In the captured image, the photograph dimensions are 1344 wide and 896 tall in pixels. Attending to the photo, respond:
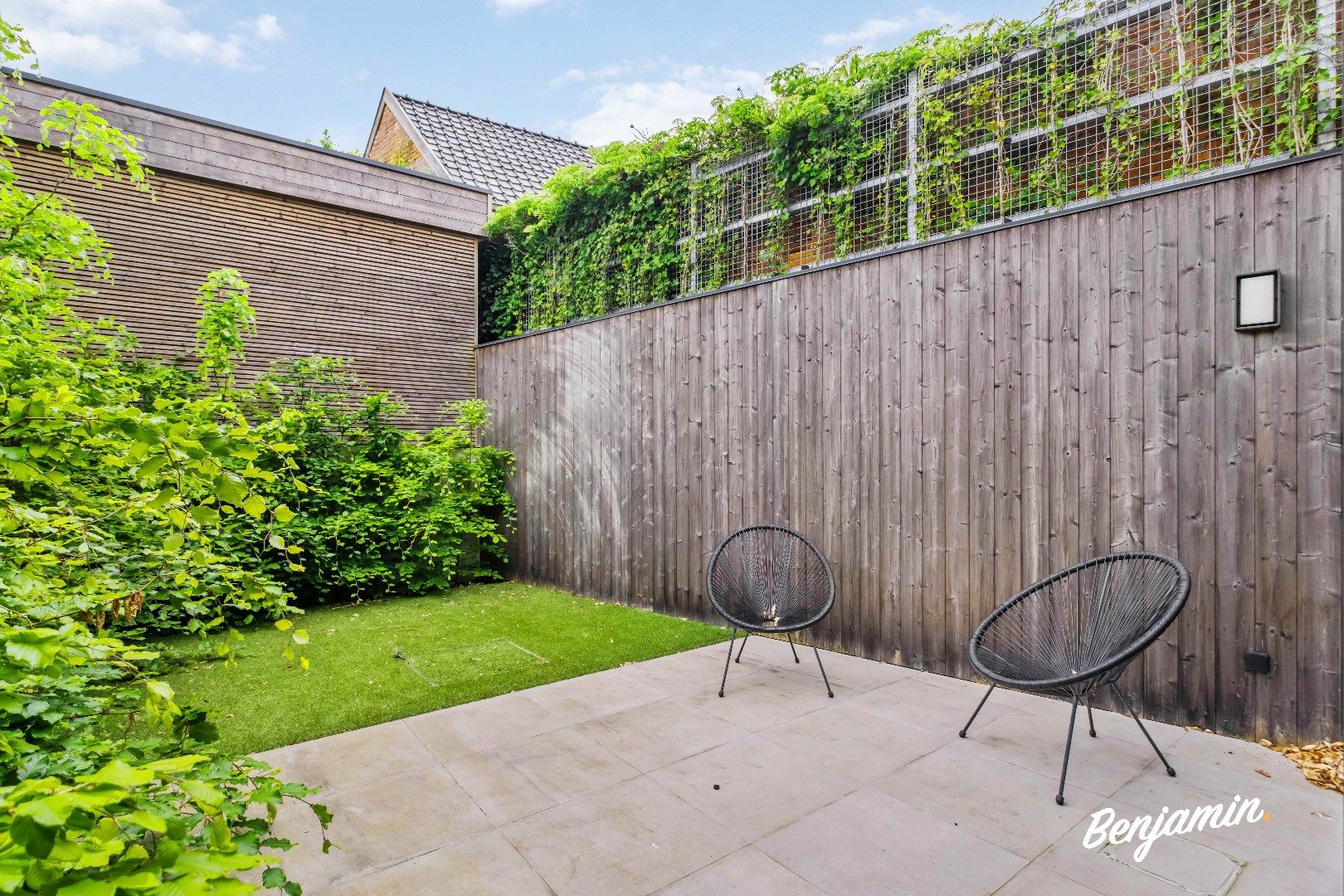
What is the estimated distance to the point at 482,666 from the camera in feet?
12.1

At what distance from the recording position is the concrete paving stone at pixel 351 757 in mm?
2404

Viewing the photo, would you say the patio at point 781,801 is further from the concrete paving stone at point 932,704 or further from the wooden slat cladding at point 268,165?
the wooden slat cladding at point 268,165

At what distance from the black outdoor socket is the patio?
0.28 meters

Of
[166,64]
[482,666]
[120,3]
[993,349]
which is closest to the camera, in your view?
[993,349]

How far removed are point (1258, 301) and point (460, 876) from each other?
336 cm

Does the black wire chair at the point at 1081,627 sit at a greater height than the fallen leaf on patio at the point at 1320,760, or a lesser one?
greater

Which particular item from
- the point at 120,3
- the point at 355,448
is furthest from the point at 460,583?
the point at 120,3

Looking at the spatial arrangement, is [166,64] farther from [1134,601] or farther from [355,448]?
[1134,601]

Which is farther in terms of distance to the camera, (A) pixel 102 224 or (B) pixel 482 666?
(A) pixel 102 224

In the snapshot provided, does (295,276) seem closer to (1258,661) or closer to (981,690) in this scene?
(981,690)

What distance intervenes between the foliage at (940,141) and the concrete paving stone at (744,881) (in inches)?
124

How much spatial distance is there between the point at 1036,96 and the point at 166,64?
9.30 m

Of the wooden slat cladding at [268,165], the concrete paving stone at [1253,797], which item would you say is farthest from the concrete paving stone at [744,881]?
the wooden slat cladding at [268,165]

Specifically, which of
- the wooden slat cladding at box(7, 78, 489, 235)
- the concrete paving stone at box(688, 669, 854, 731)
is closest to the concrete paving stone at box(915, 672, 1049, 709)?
the concrete paving stone at box(688, 669, 854, 731)
